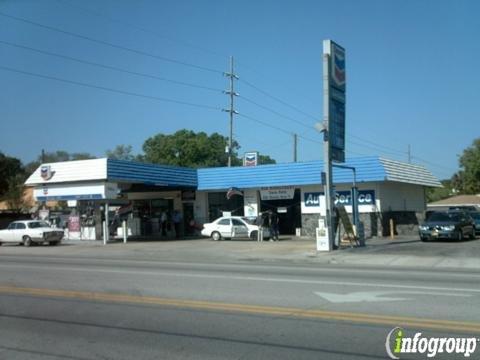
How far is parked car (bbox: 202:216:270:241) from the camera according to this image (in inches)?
1280

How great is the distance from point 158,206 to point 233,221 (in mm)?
9440

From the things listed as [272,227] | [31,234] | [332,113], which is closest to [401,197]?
[272,227]

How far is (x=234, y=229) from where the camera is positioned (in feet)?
107

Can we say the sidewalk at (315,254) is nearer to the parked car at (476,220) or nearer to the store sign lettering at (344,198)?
the store sign lettering at (344,198)

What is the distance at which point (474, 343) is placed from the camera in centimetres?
688

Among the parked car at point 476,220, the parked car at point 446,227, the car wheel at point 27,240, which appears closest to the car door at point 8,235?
the car wheel at point 27,240

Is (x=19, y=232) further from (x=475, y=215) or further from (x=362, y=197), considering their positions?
(x=475, y=215)

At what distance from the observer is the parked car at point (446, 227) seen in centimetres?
2761

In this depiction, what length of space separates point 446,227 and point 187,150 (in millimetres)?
59538

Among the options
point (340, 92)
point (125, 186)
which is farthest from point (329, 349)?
point (125, 186)

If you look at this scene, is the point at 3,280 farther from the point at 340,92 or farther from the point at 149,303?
the point at 340,92

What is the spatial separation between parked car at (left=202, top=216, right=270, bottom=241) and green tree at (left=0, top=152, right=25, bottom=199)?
35.7 m

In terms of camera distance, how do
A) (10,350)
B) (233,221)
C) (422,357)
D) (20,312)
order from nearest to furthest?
(422,357) → (10,350) → (20,312) → (233,221)

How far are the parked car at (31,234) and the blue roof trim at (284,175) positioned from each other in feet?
31.2
